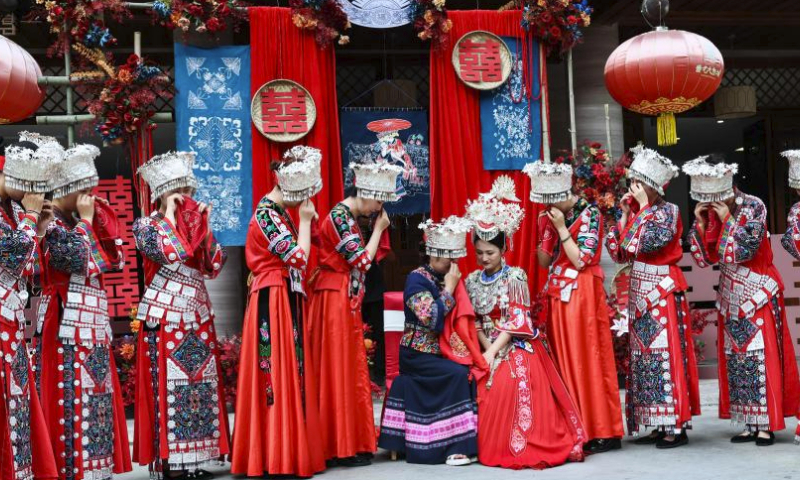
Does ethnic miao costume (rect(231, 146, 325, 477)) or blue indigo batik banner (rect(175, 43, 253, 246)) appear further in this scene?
blue indigo batik banner (rect(175, 43, 253, 246))

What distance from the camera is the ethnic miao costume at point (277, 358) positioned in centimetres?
452

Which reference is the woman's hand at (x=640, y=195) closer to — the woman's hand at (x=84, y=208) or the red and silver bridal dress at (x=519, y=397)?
the red and silver bridal dress at (x=519, y=397)

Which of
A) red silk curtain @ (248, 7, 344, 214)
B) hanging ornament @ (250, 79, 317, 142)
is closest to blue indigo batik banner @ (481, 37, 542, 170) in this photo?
red silk curtain @ (248, 7, 344, 214)

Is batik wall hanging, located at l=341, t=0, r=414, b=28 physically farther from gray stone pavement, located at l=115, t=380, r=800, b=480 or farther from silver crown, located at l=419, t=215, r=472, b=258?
gray stone pavement, located at l=115, t=380, r=800, b=480

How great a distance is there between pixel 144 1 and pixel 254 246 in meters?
2.81

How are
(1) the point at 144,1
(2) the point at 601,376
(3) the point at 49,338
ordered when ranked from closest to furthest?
(3) the point at 49,338 < (2) the point at 601,376 < (1) the point at 144,1

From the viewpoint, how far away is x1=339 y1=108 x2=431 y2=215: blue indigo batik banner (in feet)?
21.4

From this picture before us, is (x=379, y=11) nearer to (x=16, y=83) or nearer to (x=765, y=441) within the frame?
(x=16, y=83)

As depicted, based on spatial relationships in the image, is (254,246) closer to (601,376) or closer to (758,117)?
(601,376)

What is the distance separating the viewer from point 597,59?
736cm

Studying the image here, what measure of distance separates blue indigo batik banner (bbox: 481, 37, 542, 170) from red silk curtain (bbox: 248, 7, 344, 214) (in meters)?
1.13

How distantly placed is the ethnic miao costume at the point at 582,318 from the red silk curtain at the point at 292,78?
5.87ft

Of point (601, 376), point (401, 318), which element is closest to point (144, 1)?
point (401, 318)

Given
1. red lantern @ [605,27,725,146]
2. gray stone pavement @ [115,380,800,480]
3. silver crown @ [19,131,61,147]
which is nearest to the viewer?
silver crown @ [19,131,61,147]
